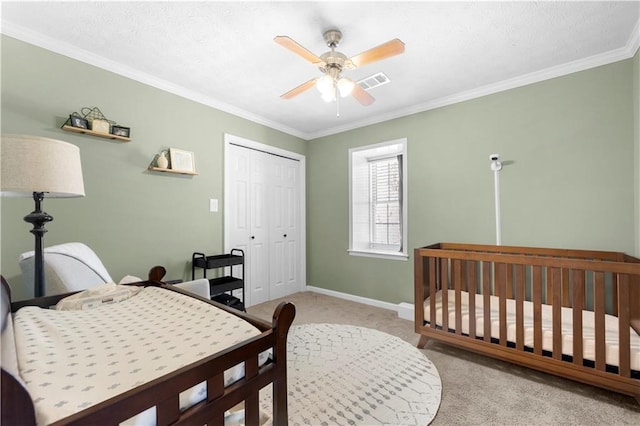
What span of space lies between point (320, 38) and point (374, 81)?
0.76m

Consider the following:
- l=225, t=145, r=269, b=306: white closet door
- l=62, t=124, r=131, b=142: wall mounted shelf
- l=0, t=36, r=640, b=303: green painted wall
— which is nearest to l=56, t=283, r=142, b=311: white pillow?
l=0, t=36, r=640, b=303: green painted wall

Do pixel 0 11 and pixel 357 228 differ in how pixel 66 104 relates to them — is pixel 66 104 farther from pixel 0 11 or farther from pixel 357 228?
pixel 357 228

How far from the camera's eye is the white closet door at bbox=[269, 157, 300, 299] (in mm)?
3760

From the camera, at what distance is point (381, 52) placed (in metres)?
1.64

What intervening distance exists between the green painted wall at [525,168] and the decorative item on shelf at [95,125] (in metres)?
2.60

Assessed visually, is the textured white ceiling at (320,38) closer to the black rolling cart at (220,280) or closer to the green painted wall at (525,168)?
the green painted wall at (525,168)

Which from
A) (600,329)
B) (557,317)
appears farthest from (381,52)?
(600,329)

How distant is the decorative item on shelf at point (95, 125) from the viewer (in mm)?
2016

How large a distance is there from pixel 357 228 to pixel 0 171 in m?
3.24

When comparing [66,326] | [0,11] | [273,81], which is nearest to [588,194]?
[273,81]

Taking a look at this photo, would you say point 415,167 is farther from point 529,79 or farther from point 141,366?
point 141,366

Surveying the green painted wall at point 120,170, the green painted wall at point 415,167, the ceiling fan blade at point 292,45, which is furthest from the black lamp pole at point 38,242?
the ceiling fan blade at point 292,45

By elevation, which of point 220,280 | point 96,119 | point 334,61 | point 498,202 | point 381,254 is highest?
point 334,61

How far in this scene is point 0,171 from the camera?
3.93ft
